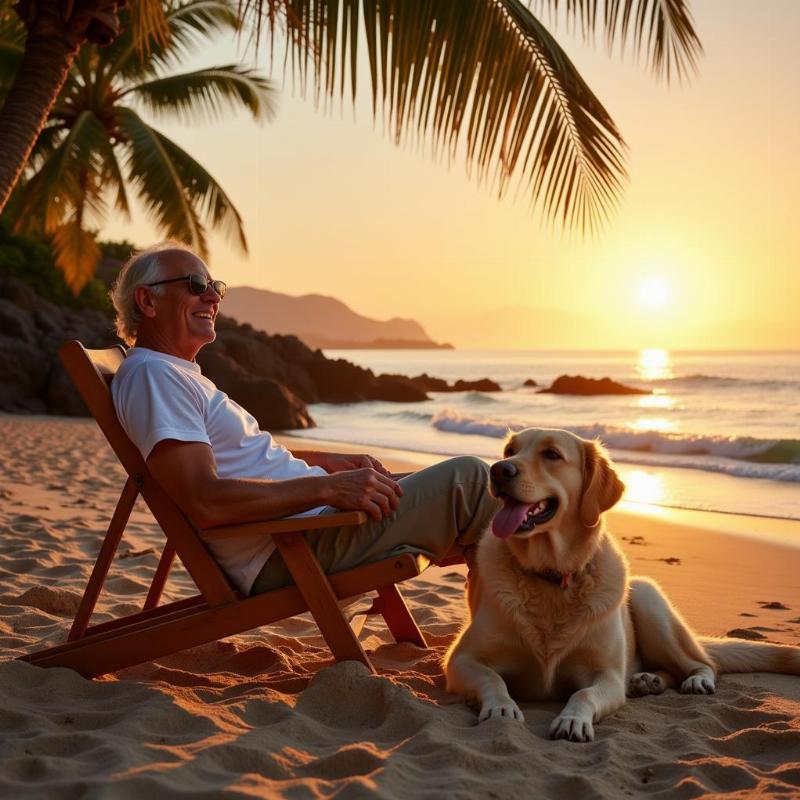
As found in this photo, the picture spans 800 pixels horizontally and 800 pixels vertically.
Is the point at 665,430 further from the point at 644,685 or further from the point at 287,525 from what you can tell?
the point at 287,525

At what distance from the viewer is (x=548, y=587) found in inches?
136

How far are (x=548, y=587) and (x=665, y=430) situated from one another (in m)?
15.8

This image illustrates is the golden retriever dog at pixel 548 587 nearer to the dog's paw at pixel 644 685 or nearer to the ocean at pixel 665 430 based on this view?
the dog's paw at pixel 644 685

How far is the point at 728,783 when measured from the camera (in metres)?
2.71

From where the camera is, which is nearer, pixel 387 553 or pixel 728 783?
pixel 728 783

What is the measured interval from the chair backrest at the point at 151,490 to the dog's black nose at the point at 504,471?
103 centimetres

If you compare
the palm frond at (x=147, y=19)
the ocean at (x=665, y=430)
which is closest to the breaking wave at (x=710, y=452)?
the ocean at (x=665, y=430)

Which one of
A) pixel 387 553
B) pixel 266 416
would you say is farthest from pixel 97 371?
pixel 266 416

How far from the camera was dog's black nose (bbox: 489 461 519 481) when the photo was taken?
341 cm

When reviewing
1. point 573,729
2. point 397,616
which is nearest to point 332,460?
point 397,616

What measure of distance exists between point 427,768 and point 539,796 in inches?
13.1

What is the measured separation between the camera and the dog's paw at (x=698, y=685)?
3695 millimetres

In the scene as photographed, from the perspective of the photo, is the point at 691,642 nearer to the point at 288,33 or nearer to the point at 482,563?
the point at 482,563

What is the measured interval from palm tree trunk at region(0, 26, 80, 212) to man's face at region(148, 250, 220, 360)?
3.34 m
